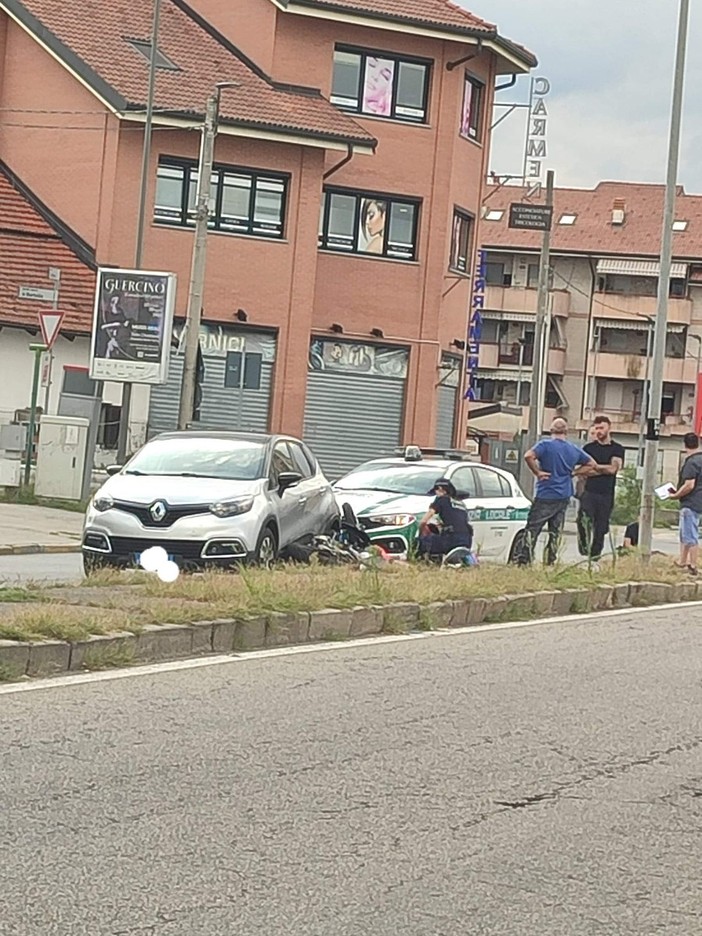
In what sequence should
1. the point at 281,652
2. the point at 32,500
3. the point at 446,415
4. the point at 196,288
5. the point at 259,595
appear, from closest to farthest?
the point at 281,652 < the point at 259,595 < the point at 32,500 < the point at 196,288 < the point at 446,415

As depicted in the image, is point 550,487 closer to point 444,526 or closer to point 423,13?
point 444,526

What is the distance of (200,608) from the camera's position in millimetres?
12289

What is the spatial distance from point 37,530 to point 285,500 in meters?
7.45

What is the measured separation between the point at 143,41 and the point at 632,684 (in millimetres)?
32237

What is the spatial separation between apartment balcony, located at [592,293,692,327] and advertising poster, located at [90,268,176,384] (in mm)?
54780

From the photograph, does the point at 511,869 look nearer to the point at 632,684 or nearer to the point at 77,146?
the point at 632,684

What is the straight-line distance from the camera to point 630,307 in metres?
82.9

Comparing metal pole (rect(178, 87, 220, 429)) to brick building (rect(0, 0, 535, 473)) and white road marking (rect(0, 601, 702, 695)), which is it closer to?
brick building (rect(0, 0, 535, 473))

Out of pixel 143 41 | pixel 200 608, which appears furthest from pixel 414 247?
pixel 200 608

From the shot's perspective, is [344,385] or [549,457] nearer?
[549,457]

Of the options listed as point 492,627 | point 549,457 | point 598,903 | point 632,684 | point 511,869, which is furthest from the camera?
point 549,457

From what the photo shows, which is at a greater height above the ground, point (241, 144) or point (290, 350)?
point (241, 144)

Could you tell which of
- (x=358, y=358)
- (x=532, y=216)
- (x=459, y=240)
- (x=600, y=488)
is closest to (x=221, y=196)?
(x=358, y=358)

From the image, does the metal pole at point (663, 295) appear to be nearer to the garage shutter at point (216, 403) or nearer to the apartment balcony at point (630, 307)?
the garage shutter at point (216, 403)
